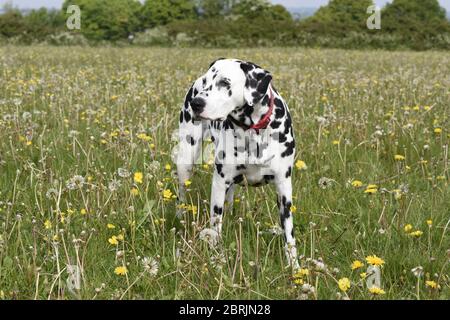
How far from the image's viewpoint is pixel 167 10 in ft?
227

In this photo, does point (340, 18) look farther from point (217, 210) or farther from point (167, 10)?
point (217, 210)

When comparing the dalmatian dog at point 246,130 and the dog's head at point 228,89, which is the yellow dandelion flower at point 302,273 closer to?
the dalmatian dog at point 246,130

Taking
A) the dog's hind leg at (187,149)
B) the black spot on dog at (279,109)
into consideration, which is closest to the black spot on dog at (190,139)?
the dog's hind leg at (187,149)

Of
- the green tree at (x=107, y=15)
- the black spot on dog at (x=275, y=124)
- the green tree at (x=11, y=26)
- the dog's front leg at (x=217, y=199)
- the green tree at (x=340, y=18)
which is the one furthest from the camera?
the green tree at (x=107, y=15)

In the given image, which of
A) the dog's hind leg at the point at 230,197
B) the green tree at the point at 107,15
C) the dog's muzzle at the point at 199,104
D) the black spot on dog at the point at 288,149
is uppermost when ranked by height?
the green tree at the point at 107,15

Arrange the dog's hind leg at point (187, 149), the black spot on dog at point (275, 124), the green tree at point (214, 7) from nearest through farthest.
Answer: the black spot on dog at point (275, 124) < the dog's hind leg at point (187, 149) < the green tree at point (214, 7)

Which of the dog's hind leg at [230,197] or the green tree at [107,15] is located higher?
the green tree at [107,15]

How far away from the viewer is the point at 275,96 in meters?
4.16

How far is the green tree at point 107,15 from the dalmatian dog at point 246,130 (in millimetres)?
55190

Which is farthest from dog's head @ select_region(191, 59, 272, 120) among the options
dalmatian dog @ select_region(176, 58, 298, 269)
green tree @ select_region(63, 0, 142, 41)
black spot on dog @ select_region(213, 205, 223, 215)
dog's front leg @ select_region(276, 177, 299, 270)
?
green tree @ select_region(63, 0, 142, 41)

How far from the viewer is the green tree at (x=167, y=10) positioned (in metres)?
69.4

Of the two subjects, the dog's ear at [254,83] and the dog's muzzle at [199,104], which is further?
the dog's ear at [254,83]

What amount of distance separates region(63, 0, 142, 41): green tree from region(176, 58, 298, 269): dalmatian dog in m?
55.2

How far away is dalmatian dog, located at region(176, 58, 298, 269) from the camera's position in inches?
146
